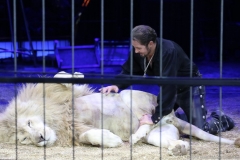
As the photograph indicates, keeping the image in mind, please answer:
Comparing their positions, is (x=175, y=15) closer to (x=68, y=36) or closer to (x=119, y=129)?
(x=68, y=36)

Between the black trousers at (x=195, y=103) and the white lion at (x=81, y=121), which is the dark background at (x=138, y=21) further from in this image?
the white lion at (x=81, y=121)

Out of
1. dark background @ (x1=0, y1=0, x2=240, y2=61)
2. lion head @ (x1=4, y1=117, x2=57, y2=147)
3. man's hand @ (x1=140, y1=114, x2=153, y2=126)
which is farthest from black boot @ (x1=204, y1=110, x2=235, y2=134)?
dark background @ (x1=0, y1=0, x2=240, y2=61)

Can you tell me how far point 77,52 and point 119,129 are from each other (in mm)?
4551

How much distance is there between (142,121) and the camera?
4.60 meters

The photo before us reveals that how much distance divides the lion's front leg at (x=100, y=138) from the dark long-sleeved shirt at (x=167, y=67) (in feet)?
1.14

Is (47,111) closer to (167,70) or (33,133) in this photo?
(33,133)

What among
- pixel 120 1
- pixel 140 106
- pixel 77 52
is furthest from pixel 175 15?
pixel 140 106

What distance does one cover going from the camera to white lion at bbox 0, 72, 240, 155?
4340 millimetres

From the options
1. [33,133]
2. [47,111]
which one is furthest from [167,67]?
[33,133]

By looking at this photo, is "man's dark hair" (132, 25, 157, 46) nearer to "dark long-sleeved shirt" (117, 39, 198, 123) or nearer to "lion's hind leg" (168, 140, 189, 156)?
"dark long-sleeved shirt" (117, 39, 198, 123)

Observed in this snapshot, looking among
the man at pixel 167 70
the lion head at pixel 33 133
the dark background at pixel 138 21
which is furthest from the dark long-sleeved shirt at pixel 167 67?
the dark background at pixel 138 21

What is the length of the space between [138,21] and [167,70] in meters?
5.51

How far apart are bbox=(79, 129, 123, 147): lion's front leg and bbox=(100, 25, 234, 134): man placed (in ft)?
1.00

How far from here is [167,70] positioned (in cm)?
430
